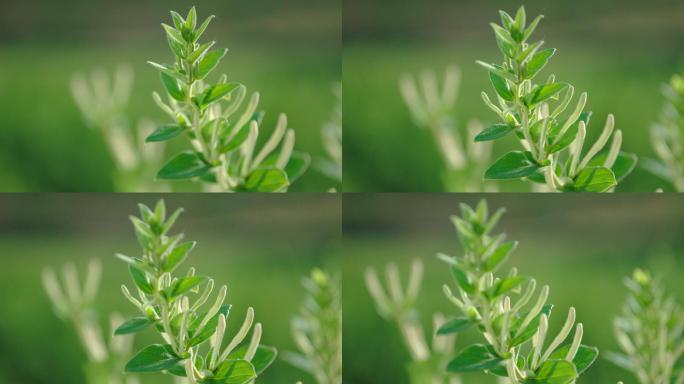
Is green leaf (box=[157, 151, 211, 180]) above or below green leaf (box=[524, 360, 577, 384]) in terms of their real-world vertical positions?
above

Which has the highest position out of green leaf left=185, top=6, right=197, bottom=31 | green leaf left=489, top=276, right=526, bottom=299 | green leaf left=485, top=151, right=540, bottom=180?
green leaf left=185, top=6, right=197, bottom=31

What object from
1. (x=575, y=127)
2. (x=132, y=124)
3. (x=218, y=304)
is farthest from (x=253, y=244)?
(x=575, y=127)

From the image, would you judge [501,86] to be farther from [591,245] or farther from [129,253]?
[129,253]

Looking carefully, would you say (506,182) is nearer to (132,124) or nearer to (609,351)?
(609,351)

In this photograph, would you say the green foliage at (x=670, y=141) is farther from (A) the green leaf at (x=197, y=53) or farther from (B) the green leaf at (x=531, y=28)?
(A) the green leaf at (x=197, y=53)

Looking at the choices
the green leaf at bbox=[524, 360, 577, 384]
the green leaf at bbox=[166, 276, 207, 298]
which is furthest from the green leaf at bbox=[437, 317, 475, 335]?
the green leaf at bbox=[166, 276, 207, 298]

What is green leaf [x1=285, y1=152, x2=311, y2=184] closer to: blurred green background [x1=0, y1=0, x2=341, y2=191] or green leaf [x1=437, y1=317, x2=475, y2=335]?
blurred green background [x1=0, y1=0, x2=341, y2=191]

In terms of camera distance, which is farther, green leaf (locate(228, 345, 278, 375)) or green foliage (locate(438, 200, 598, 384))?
green leaf (locate(228, 345, 278, 375))

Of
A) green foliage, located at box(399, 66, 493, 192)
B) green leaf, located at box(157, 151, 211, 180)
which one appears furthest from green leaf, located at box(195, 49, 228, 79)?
green foliage, located at box(399, 66, 493, 192)

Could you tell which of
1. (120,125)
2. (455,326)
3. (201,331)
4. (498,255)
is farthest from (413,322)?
(120,125)
